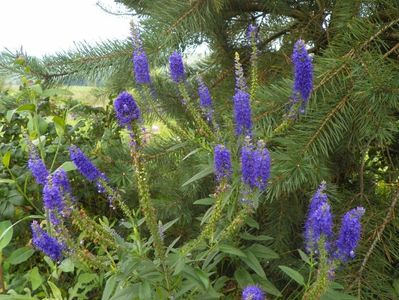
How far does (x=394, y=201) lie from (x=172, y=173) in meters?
0.95

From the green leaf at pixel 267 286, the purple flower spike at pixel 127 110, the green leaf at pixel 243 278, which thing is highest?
the purple flower spike at pixel 127 110

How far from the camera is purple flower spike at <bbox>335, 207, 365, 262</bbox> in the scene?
43.7 inches

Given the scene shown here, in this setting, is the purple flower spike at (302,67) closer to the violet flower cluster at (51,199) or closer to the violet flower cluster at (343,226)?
the violet flower cluster at (343,226)

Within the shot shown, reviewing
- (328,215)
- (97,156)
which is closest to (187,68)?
(97,156)

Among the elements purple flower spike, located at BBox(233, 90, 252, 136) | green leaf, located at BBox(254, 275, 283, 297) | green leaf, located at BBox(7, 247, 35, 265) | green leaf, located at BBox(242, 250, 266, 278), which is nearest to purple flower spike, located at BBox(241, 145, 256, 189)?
purple flower spike, located at BBox(233, 90, 252, 136)

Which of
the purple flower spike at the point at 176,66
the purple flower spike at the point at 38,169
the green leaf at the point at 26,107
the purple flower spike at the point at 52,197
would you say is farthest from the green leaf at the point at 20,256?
the purple flower spike at the point at 176,66

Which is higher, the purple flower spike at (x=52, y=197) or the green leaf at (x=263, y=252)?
the purple flower spike at (x=52, y=197)

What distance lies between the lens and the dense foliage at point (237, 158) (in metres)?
1.21

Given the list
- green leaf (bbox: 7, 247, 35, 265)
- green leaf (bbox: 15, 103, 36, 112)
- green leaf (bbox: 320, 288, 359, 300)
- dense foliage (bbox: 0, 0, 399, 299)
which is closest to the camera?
dense foliage (bbox: 0, 0, 399, 299)

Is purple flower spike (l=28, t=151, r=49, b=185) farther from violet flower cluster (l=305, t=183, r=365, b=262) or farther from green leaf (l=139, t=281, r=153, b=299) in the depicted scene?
violet flower cluster (l=305, t=183, r=365, b=262)

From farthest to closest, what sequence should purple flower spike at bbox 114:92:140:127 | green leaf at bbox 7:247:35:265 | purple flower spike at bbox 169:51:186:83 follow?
green leaf at bbox 7:247:35:265
purple flower spike at bbox 169:51:186:83
purple flower spike at bbox 114:92:140:127

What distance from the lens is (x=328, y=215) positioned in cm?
112

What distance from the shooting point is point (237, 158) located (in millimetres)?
1361

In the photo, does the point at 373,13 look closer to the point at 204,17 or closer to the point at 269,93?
the point at 269,93
